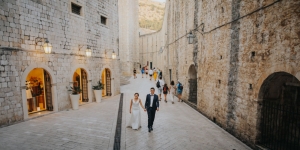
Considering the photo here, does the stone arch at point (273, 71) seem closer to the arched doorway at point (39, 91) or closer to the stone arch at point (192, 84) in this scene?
the stone arch at point (192, 84)

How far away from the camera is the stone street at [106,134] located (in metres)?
4.88

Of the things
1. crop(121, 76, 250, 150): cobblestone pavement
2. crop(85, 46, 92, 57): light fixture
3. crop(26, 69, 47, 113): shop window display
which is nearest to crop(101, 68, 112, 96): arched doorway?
crop(85, 46, 92, 57): light fixture

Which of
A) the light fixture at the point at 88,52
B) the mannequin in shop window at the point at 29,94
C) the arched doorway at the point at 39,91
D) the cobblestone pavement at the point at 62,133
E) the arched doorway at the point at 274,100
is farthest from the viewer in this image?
the light fixture at the point at 88,52

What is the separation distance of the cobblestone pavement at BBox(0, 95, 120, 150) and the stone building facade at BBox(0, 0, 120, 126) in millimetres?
1093

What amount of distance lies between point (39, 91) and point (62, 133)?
4.64 meters

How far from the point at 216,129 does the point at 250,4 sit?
16.0ft

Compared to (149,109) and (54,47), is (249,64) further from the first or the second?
(54,47)

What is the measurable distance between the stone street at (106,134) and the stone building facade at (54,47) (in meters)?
1.44

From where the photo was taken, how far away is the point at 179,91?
11.1 metres

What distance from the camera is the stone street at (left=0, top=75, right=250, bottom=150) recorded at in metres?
4.88

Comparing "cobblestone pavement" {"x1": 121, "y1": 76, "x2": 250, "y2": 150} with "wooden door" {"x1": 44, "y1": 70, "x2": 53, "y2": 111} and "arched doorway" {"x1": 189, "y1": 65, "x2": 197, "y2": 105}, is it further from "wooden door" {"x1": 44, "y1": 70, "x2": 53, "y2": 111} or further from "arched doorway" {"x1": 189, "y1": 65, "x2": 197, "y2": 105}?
"wooden door" {"x1": 44, "y1": 70, "x2": 53, "y2": 111}

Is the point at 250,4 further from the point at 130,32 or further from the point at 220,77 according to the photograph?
the point at 130,32

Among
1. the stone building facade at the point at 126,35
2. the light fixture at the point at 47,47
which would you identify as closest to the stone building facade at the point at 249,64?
the light fixture at the point at 47,47

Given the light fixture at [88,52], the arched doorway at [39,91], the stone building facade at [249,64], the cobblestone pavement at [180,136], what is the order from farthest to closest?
the light fixture at [88,52] < the arched doorway at [39,91] < the cobblestone pavement at [180,136] < the stone building facade at [249,64]
